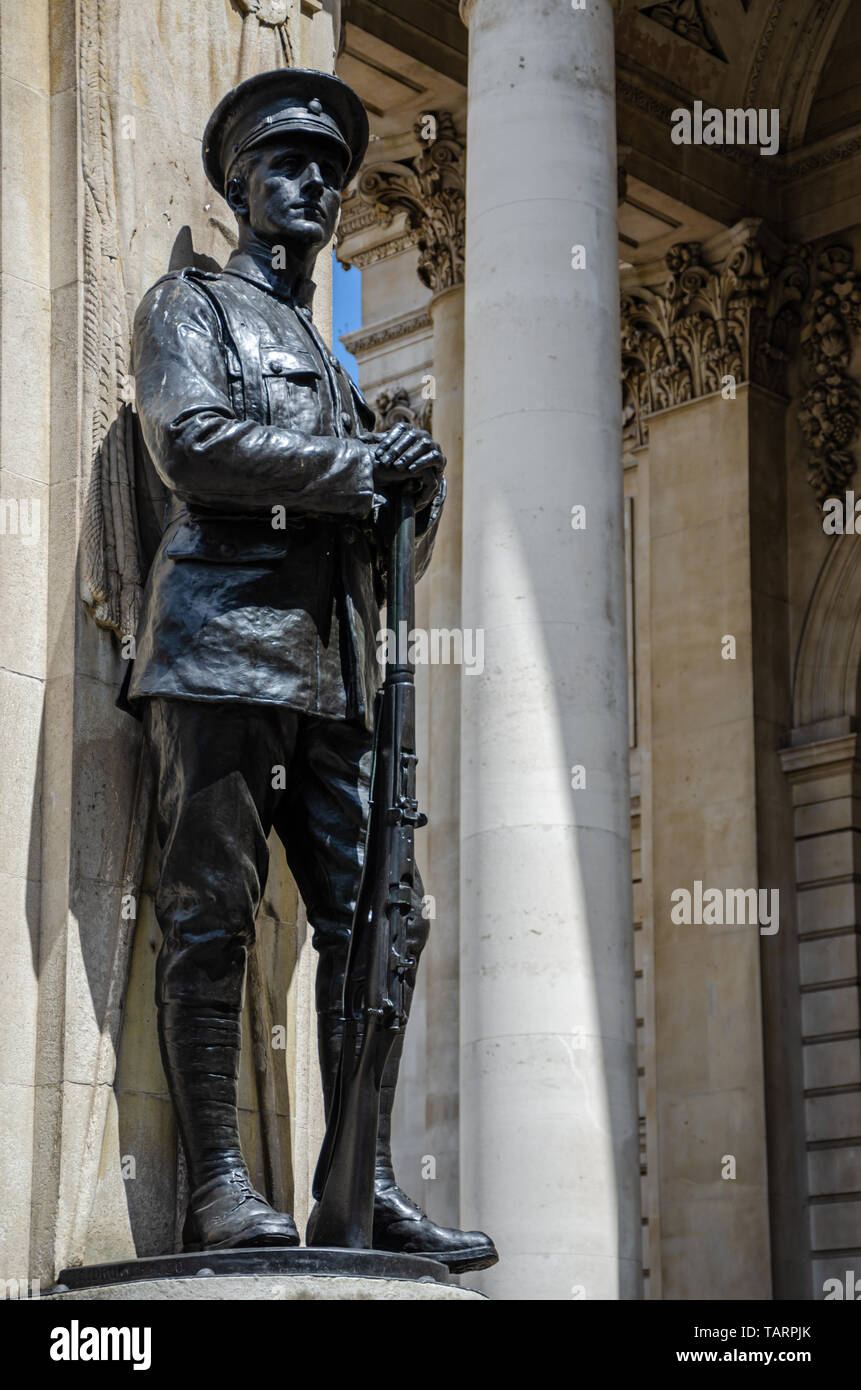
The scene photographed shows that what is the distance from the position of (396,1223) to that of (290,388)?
2660 mm

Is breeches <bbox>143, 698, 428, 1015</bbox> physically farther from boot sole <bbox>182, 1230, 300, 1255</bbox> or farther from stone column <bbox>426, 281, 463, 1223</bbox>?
stone column <bbox>426, 281, 463, 1223</bbox>

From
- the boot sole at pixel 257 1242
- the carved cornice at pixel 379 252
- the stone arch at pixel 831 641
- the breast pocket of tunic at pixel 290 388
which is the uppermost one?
the carved cornice at pixel 379 252

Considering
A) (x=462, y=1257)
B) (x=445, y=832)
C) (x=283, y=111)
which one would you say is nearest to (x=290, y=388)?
(x=283, y=111)

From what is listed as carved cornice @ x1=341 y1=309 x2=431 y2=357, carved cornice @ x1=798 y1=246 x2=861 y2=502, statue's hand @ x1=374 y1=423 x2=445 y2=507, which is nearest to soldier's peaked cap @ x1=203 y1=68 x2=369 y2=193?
statue's hand @ x1=374 y1=423 x2=445 y2=507

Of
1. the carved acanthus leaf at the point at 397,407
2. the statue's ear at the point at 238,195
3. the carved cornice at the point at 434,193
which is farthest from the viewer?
the carved acanthus leaf at the point at 397,407

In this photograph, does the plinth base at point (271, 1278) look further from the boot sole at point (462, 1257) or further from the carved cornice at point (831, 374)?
the carved cornice at point (831, 374)

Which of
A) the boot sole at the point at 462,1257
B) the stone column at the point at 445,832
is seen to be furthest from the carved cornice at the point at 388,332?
the boot sole at the point at 462,1257

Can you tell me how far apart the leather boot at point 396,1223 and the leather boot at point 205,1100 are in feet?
0.94

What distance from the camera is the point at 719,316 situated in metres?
27.7

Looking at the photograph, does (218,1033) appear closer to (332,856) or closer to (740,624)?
(332,856)

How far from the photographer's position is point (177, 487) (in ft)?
22.6

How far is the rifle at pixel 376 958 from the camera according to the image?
658 cm

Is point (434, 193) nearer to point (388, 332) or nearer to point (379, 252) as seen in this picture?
point (388, 332)
